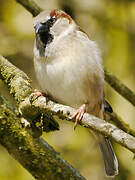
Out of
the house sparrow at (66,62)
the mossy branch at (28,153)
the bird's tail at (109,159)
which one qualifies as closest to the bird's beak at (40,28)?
the house sparrow at (66,62)

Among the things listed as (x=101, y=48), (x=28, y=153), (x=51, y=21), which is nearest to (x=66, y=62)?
(x=51, y=21)

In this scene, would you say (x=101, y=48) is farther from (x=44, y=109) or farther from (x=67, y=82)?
(x=44, y=109)

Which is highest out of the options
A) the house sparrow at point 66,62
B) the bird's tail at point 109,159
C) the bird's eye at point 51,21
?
the bird's eye at point 51,21

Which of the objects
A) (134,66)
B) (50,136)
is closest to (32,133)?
(50,136)

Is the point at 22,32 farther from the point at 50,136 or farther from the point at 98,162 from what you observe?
the point at 98,162

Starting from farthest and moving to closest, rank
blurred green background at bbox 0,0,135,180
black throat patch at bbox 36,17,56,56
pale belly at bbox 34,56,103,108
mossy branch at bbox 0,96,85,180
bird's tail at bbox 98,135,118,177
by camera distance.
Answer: blurred green background at bbox 0,0,135,180
bird's tail at bbox 98,135,118,177
black throat patch at bbox 36,17,56,56
pale belly at bbox 34,56,103,108
mossy branch at bbox 0,96,85,180

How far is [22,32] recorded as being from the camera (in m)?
4.79

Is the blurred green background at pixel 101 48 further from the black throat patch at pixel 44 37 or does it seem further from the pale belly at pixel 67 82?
the black throat patch at pixel 44 37

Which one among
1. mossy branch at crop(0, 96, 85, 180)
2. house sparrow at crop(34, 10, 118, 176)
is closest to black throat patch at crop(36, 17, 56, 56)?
house sparrow at crop(34, 10, 118, 176)

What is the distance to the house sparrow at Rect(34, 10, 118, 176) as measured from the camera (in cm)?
312

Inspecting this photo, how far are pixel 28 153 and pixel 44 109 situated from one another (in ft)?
1.84

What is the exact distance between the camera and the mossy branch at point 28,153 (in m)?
2.88

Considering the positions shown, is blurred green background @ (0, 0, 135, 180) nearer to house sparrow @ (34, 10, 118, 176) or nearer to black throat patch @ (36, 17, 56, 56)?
house sparrow @ (34, 10, 118, 176)

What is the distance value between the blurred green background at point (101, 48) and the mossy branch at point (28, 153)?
1.23 meters
